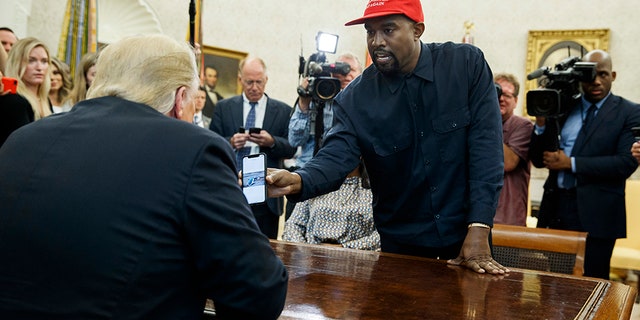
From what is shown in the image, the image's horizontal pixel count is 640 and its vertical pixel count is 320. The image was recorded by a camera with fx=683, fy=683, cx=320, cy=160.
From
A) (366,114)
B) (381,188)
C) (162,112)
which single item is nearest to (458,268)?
(381,188)

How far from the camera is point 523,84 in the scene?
920cm

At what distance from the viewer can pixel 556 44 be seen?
905 centimetres

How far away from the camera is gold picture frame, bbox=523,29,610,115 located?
8.86 meters

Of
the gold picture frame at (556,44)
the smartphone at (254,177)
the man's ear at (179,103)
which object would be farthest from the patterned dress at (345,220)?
the gold picture frame at (556,44)

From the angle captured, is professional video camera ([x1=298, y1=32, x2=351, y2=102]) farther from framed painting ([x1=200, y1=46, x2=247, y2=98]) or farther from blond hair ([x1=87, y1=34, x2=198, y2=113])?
framed painting ([x1=200, y1=46, x2=247, y2=98])

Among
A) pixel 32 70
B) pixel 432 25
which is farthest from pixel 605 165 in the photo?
pixel 432 25

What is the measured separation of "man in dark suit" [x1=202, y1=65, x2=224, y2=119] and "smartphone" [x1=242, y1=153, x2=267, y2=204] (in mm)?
6820

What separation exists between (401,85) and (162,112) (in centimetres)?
127

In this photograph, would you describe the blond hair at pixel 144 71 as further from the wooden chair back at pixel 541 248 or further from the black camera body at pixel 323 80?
the black camera body at pixel 323 80

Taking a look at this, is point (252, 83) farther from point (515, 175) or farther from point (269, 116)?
point (515, 175)

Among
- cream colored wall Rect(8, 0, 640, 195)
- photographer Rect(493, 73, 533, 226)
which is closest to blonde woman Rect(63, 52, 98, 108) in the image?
photographer Rect(493, 73, 533, 226)

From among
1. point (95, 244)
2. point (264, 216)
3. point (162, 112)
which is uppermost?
point (162, 112)

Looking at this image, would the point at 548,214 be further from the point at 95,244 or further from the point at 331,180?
the point at 95,244

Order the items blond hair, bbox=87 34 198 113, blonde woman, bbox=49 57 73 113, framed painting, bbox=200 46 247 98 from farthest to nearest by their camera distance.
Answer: framed painting, bbox=200 46 247 98, blonde woman, bbox=49 57 73 113, blond hair, bbox=87 34 198 113
